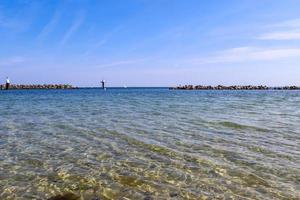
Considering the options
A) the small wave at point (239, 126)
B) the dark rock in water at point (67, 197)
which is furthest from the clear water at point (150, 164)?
the small wave at point (239, 126)

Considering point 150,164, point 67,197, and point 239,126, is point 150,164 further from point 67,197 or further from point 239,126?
point 239,126

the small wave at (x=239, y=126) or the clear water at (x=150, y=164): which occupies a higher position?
the clear water at (x=150, y=164)

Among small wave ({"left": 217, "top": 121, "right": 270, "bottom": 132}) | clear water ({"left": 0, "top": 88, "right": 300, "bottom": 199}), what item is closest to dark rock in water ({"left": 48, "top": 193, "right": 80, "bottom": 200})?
clear water ({"left": 0, "top": 88, "right": 300, "bottom": 199})

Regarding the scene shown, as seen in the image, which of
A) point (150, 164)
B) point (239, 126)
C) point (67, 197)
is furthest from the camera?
point (239, 126)

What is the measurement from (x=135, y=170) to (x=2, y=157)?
192 inches

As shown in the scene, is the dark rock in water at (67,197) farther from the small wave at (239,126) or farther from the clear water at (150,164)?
the small wave at (239,126)

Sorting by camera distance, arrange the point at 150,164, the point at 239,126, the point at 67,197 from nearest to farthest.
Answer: the point at 67,197
the point at 150,164
the point at 239,126

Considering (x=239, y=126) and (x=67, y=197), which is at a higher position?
(x=67, y=197)

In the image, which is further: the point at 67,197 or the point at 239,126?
the point at 239,126

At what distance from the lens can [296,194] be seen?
843 centimetres

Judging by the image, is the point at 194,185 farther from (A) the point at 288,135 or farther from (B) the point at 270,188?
(A) the point at 288,135

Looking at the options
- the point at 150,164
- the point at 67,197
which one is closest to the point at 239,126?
the point at 150,164

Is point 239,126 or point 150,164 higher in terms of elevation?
point 150,164

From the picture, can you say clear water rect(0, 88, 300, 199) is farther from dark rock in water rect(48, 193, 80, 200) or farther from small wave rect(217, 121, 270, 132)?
small wave rect(217, 121, 270, 132)
